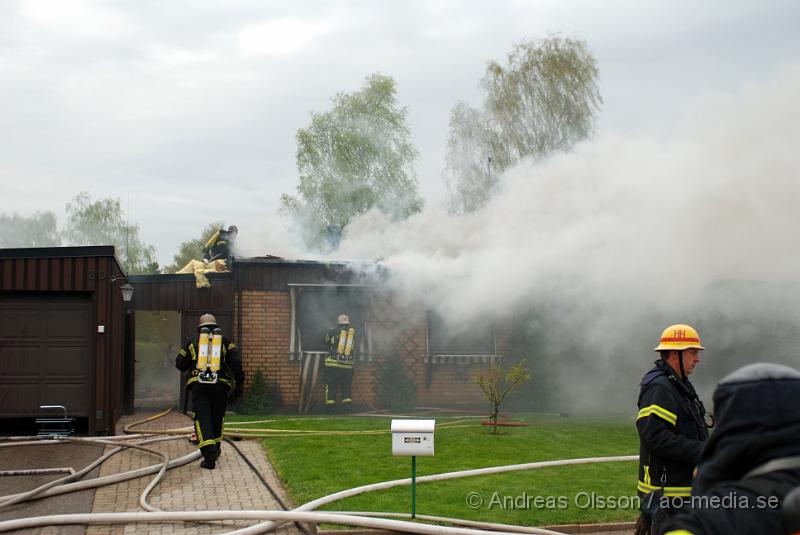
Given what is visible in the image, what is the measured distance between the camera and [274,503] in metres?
8.16

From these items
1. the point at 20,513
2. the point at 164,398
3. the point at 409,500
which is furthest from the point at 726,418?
the point at 164,398

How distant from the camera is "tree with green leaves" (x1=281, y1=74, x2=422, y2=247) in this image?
38781mm

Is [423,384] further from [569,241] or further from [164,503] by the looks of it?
[164,503]

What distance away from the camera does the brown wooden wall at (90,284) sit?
12930 millimetres

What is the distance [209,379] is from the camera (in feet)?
33.0

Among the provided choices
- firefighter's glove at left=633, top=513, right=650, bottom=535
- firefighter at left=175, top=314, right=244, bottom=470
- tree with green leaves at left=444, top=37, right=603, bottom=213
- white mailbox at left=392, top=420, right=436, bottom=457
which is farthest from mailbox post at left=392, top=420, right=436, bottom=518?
tree with green leaves at left=444, top=37, right=603, bottom=213

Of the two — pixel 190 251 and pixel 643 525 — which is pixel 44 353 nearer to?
pixel 643 525

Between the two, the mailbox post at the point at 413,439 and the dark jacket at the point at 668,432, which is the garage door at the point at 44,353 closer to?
the mailbox post at the point at 413,439

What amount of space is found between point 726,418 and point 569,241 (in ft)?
47.2

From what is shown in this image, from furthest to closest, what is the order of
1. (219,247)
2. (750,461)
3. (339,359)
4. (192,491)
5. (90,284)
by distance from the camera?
(219,247), (339,359), (90,284), (192,491), (750,461)

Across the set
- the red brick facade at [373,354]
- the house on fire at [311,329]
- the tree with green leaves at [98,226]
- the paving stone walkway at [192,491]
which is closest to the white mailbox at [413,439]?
the paving stone walkway at [192,491]

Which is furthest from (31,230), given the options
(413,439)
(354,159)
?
(413,439)

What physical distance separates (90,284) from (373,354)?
680cm

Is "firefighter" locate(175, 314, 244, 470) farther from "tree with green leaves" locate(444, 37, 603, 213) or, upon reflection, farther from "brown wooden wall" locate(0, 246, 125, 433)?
"tree with green leaves" locate(444, 37, 603, 213)
